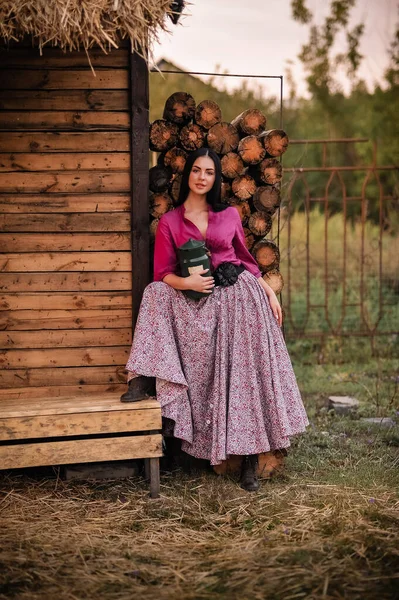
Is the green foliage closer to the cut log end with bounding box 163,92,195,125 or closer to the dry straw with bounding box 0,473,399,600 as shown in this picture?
the cut log end with bounding box 163,92,195,125

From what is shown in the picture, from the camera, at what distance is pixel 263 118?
4691 millimetres

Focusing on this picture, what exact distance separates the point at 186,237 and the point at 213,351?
2.37ft

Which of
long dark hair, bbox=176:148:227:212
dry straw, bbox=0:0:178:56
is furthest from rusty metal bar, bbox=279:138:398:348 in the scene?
dry straw, bbox=0:0:178:56

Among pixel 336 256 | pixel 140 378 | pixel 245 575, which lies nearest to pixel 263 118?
→ pixel 140 378

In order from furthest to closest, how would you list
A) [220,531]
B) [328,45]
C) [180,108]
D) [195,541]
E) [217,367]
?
[328,45] < [180,108] < [217,367] < [220,531] < [195,541]

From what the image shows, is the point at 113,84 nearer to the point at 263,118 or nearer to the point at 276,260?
the point at 263,118

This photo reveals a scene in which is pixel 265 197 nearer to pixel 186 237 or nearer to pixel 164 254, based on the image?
pixel 186 237

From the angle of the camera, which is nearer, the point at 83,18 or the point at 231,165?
the point at 83,18

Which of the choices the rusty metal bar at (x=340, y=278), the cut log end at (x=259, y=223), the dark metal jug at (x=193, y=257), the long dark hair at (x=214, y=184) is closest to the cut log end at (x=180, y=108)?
the long dark hair at (x=214, y=184)

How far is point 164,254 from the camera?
14.2ft

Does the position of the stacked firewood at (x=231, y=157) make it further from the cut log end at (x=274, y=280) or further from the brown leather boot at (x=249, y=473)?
Result: the brown leather boot at (x=249, y=473)

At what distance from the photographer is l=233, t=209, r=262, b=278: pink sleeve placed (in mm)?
4488

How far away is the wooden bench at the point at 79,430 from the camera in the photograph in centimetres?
397

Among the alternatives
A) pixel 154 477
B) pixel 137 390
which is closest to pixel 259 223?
pixel 137 390
